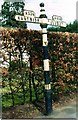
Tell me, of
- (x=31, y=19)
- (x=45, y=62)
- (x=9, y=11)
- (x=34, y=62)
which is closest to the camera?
(x=31, y=19)

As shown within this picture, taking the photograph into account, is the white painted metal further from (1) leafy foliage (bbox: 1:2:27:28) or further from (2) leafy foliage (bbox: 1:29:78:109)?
(1) leafy foliage (bbox: 1:2:27:28)

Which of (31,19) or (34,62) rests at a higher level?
(31,19)

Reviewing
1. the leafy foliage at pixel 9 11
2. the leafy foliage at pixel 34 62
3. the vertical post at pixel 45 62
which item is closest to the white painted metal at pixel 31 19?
the vertical post at pixel 45 62

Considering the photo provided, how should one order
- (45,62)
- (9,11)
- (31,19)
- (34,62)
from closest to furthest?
(31,19), (45,62), (34,62), (9,11)

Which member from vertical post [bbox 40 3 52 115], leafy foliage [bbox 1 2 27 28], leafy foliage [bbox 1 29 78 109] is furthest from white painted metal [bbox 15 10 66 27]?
leafy foliage [bbox 1 2 27 28]

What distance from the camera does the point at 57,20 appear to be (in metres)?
8.39

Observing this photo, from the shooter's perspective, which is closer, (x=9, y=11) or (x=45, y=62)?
(x=45, y=62)

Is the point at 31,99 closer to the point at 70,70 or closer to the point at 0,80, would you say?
the point at 0,80

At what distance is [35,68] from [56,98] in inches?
47.1

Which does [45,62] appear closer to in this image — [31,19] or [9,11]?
[31,19]

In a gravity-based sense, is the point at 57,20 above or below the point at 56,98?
above

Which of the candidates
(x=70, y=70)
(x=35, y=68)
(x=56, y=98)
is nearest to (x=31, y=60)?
(x=35, y=68)

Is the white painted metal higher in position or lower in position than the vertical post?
higher

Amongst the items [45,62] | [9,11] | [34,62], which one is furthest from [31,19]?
[9,11]
